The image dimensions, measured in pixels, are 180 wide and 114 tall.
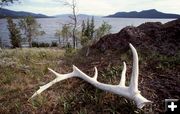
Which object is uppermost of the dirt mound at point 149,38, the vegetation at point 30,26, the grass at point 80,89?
the dirt mound at point 149,38

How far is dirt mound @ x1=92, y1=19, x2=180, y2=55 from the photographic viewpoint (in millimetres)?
7277

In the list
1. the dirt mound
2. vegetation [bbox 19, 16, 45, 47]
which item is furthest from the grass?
vegetation [bbox 19, 16, 45, 47]

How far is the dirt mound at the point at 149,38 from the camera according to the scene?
728cm

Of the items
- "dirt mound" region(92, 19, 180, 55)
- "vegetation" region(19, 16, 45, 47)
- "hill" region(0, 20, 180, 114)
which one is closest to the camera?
"hill" region(0, 20, 180, 114)

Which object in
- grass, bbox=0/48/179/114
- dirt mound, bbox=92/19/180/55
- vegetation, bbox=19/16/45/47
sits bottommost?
vegetation, bbox=19/16/45/47

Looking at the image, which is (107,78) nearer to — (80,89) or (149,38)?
(80,89)

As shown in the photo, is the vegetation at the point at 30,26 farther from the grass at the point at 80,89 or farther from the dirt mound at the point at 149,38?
the grass at the point at 80,89

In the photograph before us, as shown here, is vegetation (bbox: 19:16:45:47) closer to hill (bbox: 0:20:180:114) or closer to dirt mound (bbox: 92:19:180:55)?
hill (bbox: 0:20:180:114)

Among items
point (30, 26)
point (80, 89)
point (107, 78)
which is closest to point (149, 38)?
point (107, 78)

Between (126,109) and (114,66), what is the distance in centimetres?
203

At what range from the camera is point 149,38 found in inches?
315

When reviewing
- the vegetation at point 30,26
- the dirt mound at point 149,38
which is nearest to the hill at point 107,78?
the dirt mound at point 149,38

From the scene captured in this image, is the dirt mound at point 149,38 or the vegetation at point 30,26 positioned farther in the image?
→ the vegetation at point 30,26

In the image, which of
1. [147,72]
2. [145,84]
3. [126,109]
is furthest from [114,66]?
[126,109]
